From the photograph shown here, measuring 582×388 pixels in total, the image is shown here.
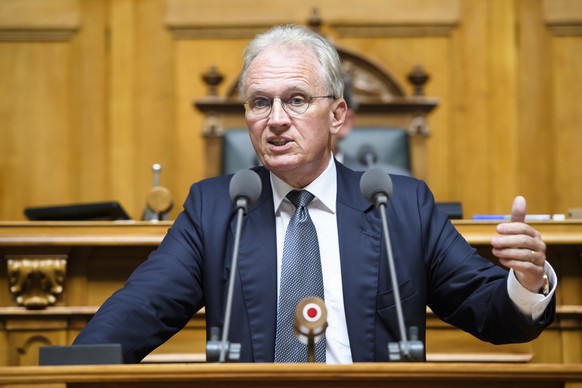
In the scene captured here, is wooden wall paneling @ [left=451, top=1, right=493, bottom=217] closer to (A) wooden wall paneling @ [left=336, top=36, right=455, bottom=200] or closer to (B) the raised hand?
(A) wooden wall paneling @ [left=336, top=36, right=455, bottom=200]

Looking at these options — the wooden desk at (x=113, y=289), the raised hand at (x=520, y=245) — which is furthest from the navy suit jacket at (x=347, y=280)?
the wooden desk at (x=113, y=289)

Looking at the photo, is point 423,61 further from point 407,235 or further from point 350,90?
point 407,235

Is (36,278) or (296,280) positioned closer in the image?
(296,280)

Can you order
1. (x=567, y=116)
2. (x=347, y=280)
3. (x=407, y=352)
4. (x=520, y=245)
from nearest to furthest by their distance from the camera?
1. (x=407, y=352)
2. (x=520, y=245)
3. (x=347, y=280)
4. (x=567, y=116)

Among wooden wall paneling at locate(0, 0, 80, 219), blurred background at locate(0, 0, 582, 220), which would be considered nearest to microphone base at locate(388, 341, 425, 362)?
blurred background at locate(0, 0, 582, 220)

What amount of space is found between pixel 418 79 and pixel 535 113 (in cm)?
82

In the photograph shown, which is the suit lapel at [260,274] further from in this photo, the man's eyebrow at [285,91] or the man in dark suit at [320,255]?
the man's eyebrow at [285,91]

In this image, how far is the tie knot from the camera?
2268 millimetres

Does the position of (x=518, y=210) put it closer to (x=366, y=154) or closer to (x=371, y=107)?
(x=366, y=154)

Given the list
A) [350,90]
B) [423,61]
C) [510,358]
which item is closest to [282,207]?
[510,358]

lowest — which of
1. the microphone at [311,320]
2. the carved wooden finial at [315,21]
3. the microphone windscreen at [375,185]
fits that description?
the microphone at [311,320]

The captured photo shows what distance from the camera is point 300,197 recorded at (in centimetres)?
228

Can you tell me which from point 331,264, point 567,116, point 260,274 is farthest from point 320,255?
point 567,116

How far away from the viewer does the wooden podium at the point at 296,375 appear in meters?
1.48
